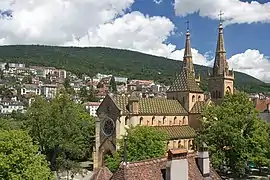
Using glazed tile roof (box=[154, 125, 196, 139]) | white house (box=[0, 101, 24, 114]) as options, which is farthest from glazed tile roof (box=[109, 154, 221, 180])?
white house (box=[0, 101, 24, 114])

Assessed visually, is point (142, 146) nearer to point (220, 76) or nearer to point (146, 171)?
point (146, 171)

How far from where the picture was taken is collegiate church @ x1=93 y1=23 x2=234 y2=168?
59594mm

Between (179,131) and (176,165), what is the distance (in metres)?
48.9

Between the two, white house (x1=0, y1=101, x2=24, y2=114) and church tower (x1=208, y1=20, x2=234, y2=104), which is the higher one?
church tower (x1=208, y1=20, x2=234, y2=104)

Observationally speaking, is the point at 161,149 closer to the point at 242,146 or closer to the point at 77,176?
the point at 242,146

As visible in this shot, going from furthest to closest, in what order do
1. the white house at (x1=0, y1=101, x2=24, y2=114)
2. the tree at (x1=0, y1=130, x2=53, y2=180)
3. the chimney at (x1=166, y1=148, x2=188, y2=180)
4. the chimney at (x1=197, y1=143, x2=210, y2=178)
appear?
the white house at (x1=0, y1=101, x2=24, y2=114) → the tree at (x1=0, y1=130, x2=53, y2=180) → the chimney at (x1=197, y1=143, x2=210, y2=178) → the chimney at (x1=166, y1=148, x2=188, y2=180)

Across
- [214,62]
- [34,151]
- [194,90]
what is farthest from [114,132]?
[34,151]

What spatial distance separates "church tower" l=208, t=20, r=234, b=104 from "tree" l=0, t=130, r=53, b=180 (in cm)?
4473

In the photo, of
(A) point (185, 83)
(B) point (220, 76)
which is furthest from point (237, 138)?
(B) point (220, 76)

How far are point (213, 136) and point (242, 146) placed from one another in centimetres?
387

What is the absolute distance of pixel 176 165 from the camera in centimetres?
1720

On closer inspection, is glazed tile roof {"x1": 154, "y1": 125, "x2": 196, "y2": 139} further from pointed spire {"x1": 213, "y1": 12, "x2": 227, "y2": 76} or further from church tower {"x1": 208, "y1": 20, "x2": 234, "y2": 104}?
pointed spire {"x1": 213, "y1": 12, "x2": 227, "y2": 76}

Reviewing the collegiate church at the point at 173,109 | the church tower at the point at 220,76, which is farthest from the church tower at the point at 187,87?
the church tower at the point at 220,76

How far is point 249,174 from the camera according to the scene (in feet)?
188
